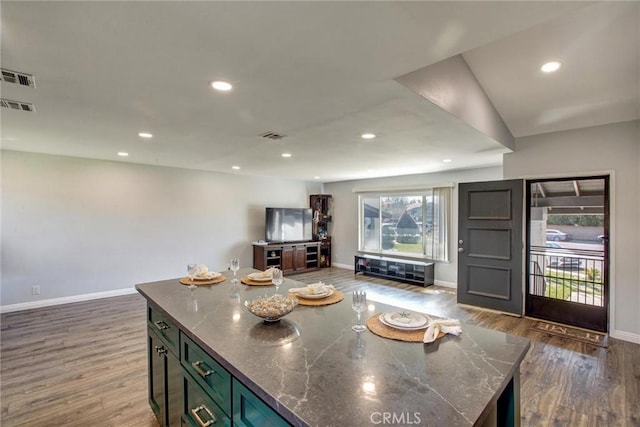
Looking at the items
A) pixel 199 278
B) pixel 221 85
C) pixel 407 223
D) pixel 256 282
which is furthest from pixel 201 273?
pixel 407 223

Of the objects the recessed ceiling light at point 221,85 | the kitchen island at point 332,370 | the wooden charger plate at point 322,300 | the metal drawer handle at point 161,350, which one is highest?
the recessed ceiling light at point 221,85

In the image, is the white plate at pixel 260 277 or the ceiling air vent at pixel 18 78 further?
the white plate at pixel 260 277

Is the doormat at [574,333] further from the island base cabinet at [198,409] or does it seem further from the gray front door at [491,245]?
the island base cabinet at [198,409]

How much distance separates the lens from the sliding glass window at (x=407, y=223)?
6070 mm

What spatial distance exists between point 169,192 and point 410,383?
230 inches

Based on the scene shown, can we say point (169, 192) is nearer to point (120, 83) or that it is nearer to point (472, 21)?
point (120, 83)

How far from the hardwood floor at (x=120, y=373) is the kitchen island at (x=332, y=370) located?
1.08 m

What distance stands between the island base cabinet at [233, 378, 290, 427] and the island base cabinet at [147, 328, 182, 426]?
636 millimetres

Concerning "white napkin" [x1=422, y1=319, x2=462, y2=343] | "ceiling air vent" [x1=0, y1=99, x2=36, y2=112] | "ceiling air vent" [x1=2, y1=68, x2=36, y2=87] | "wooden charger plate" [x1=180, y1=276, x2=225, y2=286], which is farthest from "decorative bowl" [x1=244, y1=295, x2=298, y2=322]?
"ceiling air vent" [x1=0, y1=99, x2=36, y2=112]

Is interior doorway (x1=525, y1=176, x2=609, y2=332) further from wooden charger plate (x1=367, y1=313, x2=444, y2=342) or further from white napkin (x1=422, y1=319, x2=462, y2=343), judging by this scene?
wooden charger plate (x1=367, y1=313, x2=444, y2=342)

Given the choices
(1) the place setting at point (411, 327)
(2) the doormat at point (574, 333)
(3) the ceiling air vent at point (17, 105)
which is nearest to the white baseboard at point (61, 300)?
(3) the ceiling air vent at point (17, 105)

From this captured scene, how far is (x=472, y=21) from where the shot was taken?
4.83ft

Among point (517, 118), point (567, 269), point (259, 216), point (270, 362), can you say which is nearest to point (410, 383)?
point (270, 362)

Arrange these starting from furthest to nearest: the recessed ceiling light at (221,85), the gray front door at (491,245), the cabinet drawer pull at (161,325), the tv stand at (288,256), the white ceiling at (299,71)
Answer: the tv stand at (288,256)
the gray front door at (491,245)
the recessed ceiling light at (221,85)
the cabinet drawer pull at (161,325)
the white ceiling at (299,71)
